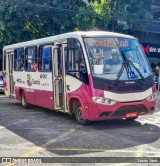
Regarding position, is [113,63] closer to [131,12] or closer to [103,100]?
[103,100]

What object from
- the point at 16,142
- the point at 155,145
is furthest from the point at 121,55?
the point at 16,142

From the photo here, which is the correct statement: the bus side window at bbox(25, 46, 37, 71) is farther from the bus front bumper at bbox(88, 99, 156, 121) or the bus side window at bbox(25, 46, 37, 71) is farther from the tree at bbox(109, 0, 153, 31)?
the tree at bbox(109, 0, 153, 31)

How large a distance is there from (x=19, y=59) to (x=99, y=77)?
6175 millimetres

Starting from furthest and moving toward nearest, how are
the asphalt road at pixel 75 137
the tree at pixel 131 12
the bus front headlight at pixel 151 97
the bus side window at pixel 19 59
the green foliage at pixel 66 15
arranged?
the tree at pixel 131 12
the green foliage at pixel 66 15
the bus side window at pixel 19 59
the bus front headlight at pixel 151 97
the asphalt road at pixel 75 137

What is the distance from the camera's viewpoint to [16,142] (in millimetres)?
7539

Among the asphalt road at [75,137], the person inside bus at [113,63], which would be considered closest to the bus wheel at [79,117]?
the asphalt road at [75,137]

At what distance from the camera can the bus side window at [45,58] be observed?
1103cm

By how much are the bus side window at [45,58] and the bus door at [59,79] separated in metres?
0.34

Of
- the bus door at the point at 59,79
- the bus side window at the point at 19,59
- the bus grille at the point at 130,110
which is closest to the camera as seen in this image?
the bus grille at the point at 130,110

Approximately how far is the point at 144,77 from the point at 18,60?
22.1 ft

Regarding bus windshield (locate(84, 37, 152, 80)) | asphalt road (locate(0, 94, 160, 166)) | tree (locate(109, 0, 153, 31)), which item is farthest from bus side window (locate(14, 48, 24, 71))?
tree (locate(109, 0, 153, 31))

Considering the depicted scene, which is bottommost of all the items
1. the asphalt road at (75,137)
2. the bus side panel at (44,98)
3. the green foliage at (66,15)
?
the asphalt road at (75,137)

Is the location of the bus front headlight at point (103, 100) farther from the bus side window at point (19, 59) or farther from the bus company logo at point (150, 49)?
the bus company logo at point (150, 49)

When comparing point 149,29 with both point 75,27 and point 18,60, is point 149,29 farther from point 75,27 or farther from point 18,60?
point 18,60
